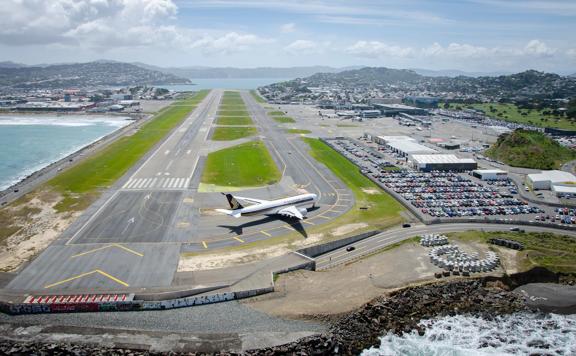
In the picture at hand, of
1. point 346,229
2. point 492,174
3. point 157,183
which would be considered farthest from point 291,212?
point 492,174

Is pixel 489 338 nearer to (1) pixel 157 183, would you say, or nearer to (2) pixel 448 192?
(2) pixel 448 192

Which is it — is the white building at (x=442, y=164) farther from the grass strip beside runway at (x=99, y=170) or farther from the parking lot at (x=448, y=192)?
the grass strip beside runway at (x=99, y=170)

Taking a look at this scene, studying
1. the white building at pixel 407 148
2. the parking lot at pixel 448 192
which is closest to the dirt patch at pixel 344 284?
the parking lot at pixel 448 192

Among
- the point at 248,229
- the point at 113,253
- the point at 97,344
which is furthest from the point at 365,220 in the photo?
the point at 97,344

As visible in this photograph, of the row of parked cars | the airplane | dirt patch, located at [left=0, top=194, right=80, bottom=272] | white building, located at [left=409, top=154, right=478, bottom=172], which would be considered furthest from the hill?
dirt patch, located at [left=0, top=194, right=80, bottom=272]

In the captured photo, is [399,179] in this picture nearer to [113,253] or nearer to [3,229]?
[113,253]
